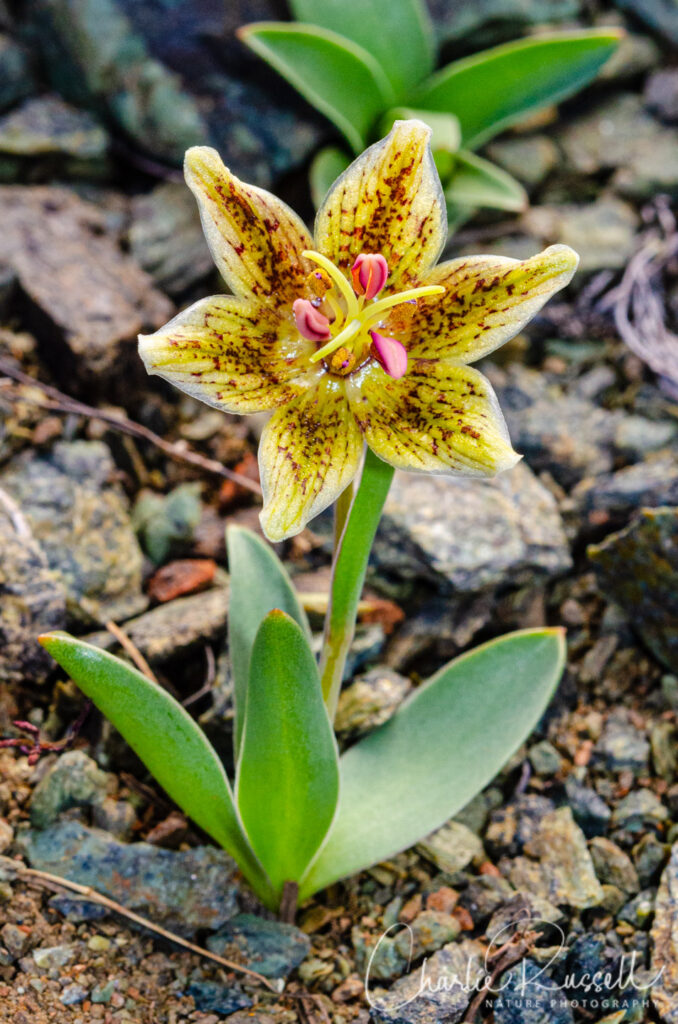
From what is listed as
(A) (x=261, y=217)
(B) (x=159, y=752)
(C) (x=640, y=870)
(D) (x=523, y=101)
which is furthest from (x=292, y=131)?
(C) (x=640, y=870)

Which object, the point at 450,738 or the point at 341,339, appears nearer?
the point at 341,339

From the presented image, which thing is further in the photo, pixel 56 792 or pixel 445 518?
pixel 445 518

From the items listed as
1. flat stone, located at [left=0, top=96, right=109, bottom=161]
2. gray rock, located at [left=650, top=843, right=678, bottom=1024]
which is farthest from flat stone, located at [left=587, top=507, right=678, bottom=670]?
flat stone, located at [left=0, top=96, right=109, bottom=161]

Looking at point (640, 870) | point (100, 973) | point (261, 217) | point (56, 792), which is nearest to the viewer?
point (261, 217)

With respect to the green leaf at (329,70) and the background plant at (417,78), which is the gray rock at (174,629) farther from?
the green leaf at (329,70)

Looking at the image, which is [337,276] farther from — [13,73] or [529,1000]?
[13,73]

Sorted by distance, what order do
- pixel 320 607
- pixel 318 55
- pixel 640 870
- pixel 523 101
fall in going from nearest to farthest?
pixel 640 870, pixel 320 607, pixel 318 55, pixel 523 101

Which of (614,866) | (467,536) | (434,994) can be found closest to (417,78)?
(467,536)

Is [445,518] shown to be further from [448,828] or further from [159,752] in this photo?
[159,752]
